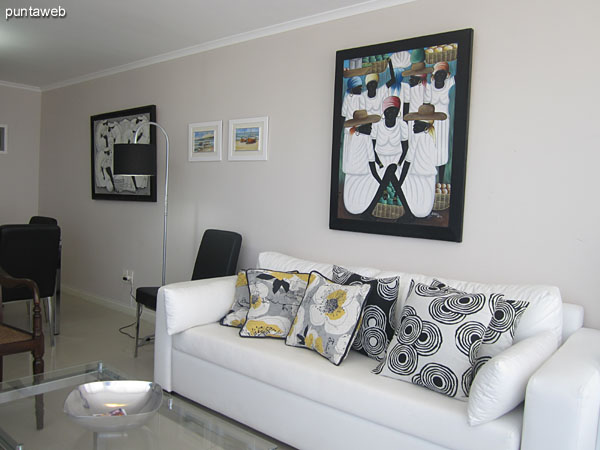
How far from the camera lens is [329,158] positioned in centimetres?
314

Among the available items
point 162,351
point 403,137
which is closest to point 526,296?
point 403,137

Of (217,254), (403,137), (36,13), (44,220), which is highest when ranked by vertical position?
(36,13)

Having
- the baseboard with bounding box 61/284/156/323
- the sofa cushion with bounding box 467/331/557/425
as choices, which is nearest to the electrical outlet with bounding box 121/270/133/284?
the baseboard with bounding box 61/284/156/323

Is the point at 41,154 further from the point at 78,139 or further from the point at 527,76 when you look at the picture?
the point at 527,76

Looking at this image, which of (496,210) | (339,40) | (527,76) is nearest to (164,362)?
(496,210)

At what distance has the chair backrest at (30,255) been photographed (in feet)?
11.5

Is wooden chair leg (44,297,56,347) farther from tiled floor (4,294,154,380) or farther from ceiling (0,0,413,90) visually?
ceiling (0,0,413,90)

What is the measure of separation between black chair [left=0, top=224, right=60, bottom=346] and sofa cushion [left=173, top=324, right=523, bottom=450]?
5.44 ft

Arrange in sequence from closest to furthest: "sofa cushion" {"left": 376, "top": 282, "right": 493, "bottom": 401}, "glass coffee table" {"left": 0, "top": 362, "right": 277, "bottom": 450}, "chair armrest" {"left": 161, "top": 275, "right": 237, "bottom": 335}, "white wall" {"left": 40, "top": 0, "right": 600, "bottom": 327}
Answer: "glass coffee table" {"left": 0, "top": 362, "right": 277, "bottom": 450} < "sofa cushion" {"left": 376, "top": 282, "right": 493, "bottom": 401} < "white wall" {"left": 40, "top": 0, "right": 600, "bottom": 327} < "chair armrest" {"left": 161, "top": 275, "right": 237, "bottom": 335}

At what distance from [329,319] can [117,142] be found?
3283 millimetres

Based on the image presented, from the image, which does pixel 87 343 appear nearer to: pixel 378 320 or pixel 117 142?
pixel 117 142

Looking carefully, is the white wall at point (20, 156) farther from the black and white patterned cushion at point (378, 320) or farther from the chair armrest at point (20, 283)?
the black and white patterned cushion at point (378, 320)

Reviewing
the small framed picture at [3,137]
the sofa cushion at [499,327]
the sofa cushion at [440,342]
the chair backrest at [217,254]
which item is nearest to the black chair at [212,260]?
the chair backrest at [217,254]

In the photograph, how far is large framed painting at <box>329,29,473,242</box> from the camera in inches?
101
